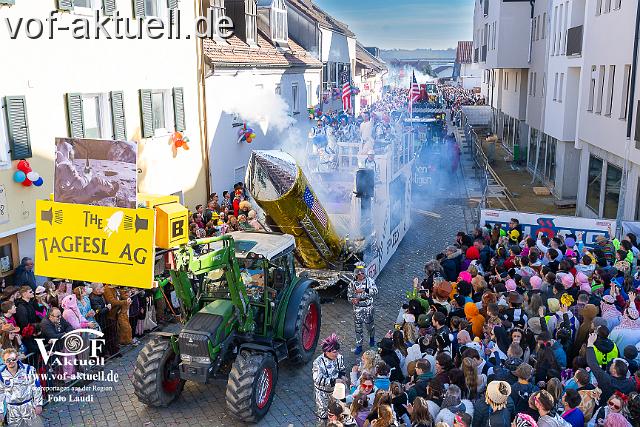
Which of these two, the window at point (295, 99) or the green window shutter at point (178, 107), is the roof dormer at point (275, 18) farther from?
the green window shutter at point (178, 107)

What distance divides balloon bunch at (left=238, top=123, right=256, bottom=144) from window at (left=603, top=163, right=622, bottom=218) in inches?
416

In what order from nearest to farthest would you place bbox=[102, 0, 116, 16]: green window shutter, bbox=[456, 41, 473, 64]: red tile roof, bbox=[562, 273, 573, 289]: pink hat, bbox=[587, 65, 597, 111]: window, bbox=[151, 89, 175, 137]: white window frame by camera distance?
bbox=[562, 273, 573, 289]: pink hat < bbox=[102, 0, 116, 16]: green window shutter < bbox=[151, 89, 175, 137]: white window frame < bbox=[587, 65, 597, 111]: window < bbox=[456, 41, 473, 64]: red tile roof

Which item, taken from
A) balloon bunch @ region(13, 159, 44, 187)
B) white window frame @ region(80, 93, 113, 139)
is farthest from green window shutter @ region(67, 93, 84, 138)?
balloon bunch @ region(13, 159, 44, 187)

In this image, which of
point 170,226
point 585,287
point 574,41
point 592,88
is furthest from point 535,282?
point 574,41

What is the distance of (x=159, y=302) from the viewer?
11.9m

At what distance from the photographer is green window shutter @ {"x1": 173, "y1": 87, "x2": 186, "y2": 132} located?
1630 centimetres

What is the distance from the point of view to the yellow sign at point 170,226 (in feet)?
25.6

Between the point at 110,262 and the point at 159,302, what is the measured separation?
16.0 feet

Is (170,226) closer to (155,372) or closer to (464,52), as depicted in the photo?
(155,372)

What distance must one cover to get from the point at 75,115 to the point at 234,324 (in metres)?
6.53

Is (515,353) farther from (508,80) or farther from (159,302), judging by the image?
(508,80)

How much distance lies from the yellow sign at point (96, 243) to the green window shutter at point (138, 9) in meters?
8.41

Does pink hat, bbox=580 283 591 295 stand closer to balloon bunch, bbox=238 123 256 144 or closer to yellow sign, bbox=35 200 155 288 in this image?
yellow sign, bbox=35 200 155 288

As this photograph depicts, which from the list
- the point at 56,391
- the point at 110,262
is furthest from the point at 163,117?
the point at 110,262
